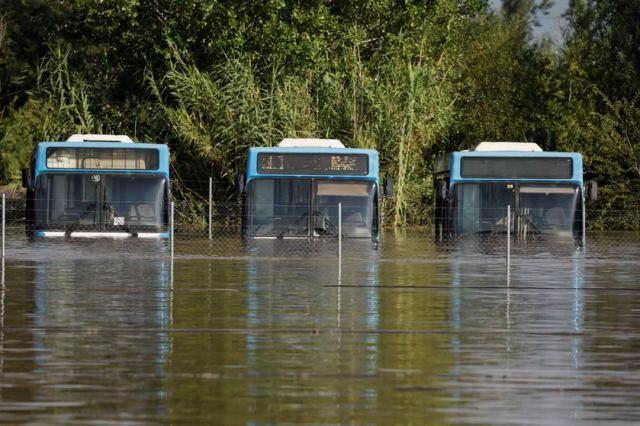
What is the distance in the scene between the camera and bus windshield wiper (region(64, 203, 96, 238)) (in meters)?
37.1

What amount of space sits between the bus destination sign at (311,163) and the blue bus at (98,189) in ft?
7.10

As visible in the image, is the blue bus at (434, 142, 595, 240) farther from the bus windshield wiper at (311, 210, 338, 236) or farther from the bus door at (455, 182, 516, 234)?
the bus windshield wiper at (311, 210, 338, 236)

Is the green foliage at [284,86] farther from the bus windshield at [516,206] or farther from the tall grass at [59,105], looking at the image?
the bus windshield at [516,206]

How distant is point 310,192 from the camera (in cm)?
3769

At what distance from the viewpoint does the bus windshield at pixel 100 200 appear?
123 ft

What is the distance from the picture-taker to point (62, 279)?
25.5 meters

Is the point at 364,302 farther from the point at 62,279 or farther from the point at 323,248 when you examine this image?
the point at 323,248

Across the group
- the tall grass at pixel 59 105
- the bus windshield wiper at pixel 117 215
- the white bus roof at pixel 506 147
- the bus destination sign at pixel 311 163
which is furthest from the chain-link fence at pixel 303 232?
the tall grass at pixel 59 105

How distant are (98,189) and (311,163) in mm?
4511

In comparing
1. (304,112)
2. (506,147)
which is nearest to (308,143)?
(506,147)

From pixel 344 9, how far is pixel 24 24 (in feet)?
93.9

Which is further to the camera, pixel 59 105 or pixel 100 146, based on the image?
pixel 59 105

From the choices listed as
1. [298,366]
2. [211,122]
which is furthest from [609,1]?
[298,366]

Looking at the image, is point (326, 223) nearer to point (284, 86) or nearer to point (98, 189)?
point (98, 189)
